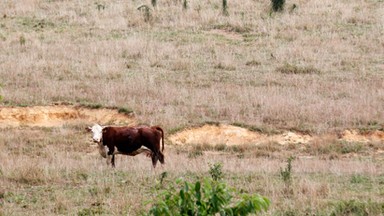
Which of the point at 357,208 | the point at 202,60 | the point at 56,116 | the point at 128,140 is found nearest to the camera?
the point at 357,208

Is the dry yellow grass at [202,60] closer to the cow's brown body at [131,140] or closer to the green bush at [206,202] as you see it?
the cow's brown body at [131,140]

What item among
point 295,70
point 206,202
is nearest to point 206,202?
point 206,202

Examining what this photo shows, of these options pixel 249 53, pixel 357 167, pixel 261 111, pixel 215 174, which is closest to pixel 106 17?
pixel 249 53

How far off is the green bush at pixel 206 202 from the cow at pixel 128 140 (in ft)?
30.4

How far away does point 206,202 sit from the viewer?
5879 millimetres

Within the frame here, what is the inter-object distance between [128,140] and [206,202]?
30.8 ft

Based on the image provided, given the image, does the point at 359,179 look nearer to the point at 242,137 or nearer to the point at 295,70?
the point at 242,137

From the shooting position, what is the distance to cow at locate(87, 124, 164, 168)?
15188 millimetres

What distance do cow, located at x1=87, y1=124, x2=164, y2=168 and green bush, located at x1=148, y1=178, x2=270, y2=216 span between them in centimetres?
928

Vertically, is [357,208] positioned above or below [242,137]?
above

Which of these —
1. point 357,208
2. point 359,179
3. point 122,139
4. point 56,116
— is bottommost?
point 56,116

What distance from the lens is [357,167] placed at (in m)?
14.7

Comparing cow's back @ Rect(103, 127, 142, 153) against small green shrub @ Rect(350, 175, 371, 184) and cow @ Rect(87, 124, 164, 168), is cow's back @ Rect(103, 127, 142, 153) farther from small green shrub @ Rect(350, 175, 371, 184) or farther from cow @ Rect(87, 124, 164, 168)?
small green shrub @ Rect(350, 175, 371, 184)

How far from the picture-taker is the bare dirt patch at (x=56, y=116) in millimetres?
19312
